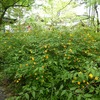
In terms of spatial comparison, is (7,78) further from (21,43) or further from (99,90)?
(99,90)

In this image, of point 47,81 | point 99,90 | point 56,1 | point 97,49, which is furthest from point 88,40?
point 56,1

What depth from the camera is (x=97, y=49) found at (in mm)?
3703

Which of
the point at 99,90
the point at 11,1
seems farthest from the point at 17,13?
the point at 99,90

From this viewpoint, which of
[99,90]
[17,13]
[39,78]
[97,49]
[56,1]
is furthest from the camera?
[56,1]

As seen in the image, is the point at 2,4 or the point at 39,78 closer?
the point at 39,78

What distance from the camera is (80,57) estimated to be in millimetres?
3434

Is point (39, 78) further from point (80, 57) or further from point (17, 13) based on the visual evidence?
point (17, 13)

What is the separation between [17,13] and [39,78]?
372 inches

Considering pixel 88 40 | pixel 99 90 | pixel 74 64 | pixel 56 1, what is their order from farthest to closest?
pixel 56 1 < pixel 88 40 < pixel 74 64 < pixel 99 90

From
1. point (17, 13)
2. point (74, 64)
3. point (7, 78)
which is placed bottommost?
point (7, 78)

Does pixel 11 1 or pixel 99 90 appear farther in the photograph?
pixel 11 1

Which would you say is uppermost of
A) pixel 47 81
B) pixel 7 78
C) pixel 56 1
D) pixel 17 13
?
pixel 56 1

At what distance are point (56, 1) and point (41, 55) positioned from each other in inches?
647

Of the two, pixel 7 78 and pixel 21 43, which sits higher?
pixel 21 43
